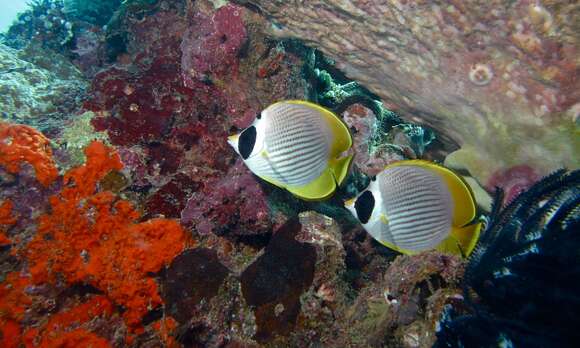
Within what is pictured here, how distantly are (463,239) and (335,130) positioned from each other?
42.2 inches

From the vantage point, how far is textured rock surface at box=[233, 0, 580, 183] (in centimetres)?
280

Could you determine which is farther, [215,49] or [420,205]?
[215,49]

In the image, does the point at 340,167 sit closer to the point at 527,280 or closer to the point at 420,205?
the point at 420,205

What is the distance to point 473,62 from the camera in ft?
10.4

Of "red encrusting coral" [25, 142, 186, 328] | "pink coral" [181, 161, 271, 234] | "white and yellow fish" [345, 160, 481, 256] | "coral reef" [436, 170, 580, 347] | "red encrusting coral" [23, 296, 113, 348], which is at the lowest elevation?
"red encrusting coral" [23, 296, 113, 348]

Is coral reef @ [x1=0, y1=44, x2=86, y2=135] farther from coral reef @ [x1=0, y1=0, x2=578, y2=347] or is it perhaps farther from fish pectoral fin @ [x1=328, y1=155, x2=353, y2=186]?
fish pectoral fin @ [x1=328, y1=155, x2=353, y2=186]

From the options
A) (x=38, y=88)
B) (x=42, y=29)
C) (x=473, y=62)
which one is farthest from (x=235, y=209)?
(x=42, y=29)

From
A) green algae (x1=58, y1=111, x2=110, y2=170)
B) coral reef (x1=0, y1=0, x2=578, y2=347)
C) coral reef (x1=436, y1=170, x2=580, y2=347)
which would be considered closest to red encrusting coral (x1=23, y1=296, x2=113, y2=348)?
coral reef (x1=0, y1=0, x2=578, y2=347)

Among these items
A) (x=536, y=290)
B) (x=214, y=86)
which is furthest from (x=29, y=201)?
(x=536, y=290)

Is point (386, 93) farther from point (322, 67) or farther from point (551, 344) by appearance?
point (551, 344)

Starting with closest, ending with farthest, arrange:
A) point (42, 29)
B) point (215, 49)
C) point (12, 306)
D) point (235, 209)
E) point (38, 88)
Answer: point (12, 306)
point (235, 209)
point (215, 49)
point (38, 88)
point (42, 29)

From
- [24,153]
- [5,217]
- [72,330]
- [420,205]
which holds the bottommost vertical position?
[72,330]

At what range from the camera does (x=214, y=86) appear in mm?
3773

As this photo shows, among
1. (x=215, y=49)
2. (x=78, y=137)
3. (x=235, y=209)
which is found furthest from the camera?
(x=215, y=49)
